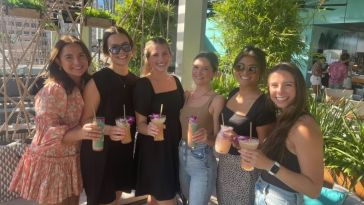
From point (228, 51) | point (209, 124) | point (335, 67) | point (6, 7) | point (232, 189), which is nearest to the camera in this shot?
point (232, 189)

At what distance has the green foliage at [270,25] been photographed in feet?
16.2

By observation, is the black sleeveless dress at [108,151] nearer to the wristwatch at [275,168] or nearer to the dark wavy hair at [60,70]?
the dark wavy hair at [60,70]

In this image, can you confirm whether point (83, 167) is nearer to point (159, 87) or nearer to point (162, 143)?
point (162, 143)

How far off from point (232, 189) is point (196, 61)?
3.47ft

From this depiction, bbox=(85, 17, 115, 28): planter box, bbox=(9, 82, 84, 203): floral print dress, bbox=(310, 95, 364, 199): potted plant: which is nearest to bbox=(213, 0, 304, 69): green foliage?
bbox=(310, 95, 364, 199): potted plant

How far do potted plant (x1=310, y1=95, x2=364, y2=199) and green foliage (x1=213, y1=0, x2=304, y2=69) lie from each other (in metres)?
1.30

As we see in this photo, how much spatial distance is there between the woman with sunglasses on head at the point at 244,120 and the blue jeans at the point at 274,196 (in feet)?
0.74

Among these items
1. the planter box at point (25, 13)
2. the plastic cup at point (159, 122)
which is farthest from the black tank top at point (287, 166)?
the planter box at point (25, 13)

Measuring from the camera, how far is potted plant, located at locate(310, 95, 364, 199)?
3018 millimetres

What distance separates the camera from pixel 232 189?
2387 millimetres

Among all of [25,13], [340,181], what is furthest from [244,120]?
[25,13]

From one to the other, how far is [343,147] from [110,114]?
8.11 feet

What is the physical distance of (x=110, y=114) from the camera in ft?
8.04

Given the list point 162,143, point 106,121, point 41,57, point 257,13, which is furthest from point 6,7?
point 41,57
